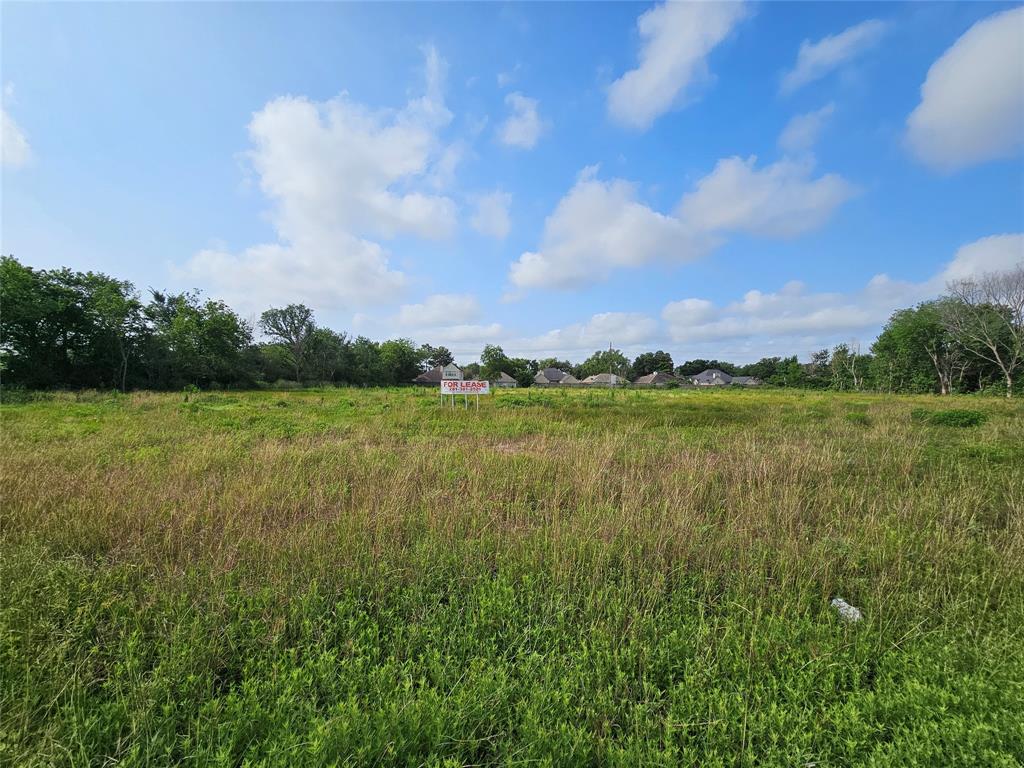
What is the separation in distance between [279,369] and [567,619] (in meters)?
63.6

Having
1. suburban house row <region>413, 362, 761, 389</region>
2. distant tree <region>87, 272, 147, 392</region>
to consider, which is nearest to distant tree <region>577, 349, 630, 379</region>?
suburban house row <region>413, 362, 761, 389</region>

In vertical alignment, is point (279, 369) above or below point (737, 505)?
above

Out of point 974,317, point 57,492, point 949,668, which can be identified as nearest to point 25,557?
point 57,492

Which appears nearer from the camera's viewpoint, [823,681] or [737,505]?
[823,681]

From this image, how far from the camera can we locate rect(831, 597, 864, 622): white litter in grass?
2.99 metres

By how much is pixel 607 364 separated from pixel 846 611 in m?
93.6

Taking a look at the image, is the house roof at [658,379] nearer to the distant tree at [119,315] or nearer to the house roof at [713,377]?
the house roof at [713,377]

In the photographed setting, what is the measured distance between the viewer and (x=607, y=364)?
3698 inches

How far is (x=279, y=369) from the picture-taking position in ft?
182

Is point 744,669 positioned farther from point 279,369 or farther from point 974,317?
point 279,369

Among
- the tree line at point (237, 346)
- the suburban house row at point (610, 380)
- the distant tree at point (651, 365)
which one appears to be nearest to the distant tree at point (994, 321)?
the tree line at point (237, 346)

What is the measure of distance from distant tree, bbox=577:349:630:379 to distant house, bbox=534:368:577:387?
17.6 feet

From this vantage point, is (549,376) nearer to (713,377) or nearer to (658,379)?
(658,379)

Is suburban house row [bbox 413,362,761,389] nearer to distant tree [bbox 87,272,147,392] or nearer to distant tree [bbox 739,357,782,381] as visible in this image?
distant tree [bbox 739,357,782,381]
